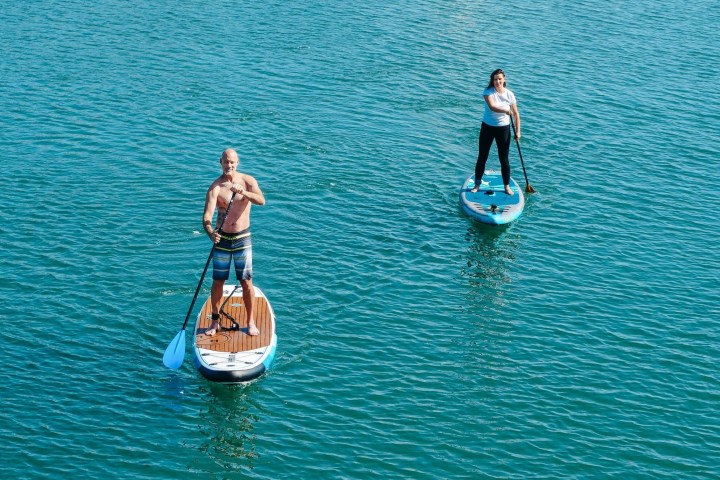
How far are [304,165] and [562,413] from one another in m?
13.2

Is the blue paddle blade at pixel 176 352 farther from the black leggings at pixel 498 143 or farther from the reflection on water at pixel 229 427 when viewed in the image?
the black leggings at pixel 498 143

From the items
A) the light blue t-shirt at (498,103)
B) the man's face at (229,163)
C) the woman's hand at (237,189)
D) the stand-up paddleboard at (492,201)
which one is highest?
the light blue t-shirt at (498,103)

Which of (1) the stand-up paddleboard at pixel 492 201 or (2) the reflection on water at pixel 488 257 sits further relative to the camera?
(1) the stand-up paddleboard at pixel 492 201

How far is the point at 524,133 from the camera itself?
34.4 meters

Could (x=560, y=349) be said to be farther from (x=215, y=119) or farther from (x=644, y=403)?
(x=215, y=119)

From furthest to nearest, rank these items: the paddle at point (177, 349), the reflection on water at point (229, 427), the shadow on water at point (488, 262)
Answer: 1. the shadow on water at point (488, 262)
2. the paddle at point (177, 349)
3. the reflection on water at point (229, 427)

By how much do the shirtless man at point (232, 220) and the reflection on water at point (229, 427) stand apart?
1.75m

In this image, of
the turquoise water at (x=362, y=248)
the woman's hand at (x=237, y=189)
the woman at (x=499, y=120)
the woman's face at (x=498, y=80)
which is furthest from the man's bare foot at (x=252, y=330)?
the woman's face at (x=498, y=80)

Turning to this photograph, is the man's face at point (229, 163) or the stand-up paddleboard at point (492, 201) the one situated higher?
the stand-up paddleboard at point (492, 201)

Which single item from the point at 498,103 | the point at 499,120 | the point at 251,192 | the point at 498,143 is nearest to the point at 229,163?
the point at 251,192

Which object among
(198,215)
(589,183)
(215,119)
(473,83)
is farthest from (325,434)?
(473,83)

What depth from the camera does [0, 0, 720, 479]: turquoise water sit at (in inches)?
773

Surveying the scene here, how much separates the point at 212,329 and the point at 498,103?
10218 millimetres

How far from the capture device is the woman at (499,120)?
27359mm
